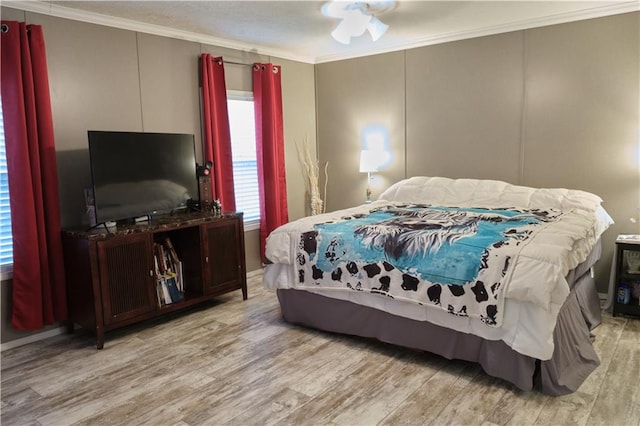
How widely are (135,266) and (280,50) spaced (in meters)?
3.03

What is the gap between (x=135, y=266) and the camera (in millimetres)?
3402

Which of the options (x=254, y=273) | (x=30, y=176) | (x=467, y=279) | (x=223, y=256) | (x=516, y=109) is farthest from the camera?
(x=254, y=273)

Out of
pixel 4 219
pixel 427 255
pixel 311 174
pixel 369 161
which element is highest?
pixel 369 161

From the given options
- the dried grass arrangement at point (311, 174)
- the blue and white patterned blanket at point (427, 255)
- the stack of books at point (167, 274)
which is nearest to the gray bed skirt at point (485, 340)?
the blue and white patterned blanket at point (427, 255)

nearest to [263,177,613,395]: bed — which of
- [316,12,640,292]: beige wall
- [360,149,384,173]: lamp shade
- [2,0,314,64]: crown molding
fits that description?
[316,12,640,292]: beige wall

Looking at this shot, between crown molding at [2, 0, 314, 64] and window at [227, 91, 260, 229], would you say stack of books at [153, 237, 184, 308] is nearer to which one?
window at [227, 91, 260, 229]

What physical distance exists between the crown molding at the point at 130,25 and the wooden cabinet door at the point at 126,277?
5.80ft

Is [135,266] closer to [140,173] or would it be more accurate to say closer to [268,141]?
[140,173]

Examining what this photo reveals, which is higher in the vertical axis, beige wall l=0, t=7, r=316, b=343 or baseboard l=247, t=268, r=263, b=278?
beige wall l=0, t=7, r=316, b=343

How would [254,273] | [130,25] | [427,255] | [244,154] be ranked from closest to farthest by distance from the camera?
1. [427,255]
2. [130,25]
3. [244,154]
4. [254,273]

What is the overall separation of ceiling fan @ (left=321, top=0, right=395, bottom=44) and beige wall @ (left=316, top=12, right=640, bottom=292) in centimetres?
135

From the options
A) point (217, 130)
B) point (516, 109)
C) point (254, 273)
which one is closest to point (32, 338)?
point (254, 273)

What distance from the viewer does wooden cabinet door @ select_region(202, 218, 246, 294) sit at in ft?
12.8

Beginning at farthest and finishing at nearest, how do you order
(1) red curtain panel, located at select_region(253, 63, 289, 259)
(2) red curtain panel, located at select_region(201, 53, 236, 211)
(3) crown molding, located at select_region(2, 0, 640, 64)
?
(1) red curtain panel, located at select_region(253, 63, 289, 259) < (2) red curtain panel, located at select_region(201, 53, 236, 211) < (3) crown molding, located at select_region(2, 0, 640, 64)
